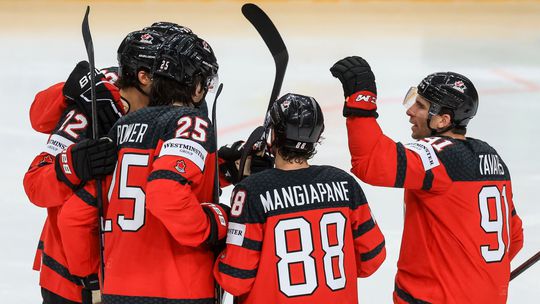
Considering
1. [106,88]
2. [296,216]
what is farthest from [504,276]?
→ [106,88]

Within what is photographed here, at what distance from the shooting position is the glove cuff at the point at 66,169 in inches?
93.8

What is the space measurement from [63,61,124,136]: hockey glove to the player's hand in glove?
9.3 inches

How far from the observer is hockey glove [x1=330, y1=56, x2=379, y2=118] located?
262 cm

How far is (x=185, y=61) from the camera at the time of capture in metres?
2.41

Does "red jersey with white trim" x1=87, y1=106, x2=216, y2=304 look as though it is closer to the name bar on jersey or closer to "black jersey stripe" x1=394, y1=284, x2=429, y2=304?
the name bar on jersey

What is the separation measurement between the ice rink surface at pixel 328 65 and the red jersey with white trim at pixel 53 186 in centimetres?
133

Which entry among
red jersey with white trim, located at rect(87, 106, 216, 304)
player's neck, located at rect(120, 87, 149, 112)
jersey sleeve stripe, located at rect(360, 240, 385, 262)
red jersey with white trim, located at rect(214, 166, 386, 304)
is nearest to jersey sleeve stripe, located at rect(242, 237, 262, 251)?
red jersey with white trim, located at rect(214, 166, 386, 304)

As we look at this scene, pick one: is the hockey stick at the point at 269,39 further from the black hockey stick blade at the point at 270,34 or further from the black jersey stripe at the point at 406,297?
the black jersey stripe at the point at 406,297

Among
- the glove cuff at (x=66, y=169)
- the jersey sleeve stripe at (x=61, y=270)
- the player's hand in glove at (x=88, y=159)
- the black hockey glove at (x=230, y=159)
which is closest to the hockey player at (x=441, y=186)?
the black hockey glove at (x=230, y=159)

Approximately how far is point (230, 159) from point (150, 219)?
0.58 meters

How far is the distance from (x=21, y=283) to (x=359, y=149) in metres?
2.25

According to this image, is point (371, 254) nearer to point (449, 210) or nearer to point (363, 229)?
point (363, 229)

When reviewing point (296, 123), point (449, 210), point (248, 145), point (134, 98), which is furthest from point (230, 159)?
point (449, 210)

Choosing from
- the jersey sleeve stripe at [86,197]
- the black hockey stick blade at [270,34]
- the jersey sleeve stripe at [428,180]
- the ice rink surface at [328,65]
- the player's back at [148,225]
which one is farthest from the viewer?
the ice rink surface at [328,65]
